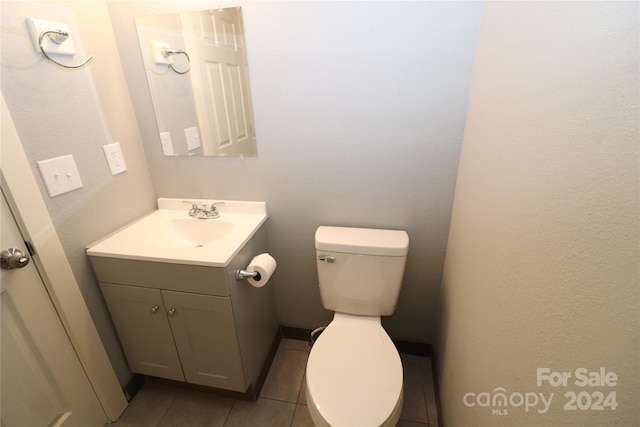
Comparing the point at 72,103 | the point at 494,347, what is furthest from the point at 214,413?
the point at 72,103

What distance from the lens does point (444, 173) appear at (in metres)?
1.23

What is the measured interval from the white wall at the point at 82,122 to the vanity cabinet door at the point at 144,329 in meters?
0.06

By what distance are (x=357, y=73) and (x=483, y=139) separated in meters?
0.55

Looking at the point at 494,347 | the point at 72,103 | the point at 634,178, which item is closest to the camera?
the point at 634,178

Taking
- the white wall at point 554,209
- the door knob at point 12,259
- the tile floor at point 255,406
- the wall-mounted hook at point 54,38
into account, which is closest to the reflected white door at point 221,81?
the wall-mounted hook at point 54,38

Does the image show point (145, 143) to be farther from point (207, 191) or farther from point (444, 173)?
point (444, 173)

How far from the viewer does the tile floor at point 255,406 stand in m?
1.34

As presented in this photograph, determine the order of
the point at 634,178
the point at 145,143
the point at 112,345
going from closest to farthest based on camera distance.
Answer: the point at 634,178 < the point at 112,345 < the point at 145,143

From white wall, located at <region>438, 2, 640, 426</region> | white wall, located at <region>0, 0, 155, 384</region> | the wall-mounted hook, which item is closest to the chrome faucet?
white wall, located at <region>0, 0, 155, 384</region>

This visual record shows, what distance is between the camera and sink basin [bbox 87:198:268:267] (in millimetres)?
1104

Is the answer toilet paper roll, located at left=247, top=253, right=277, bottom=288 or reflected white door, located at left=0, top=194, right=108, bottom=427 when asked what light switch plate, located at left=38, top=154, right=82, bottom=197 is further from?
toilet paper roll, located at left=247, top=253, right=277, bottom=288

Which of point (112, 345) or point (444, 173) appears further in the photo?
point (112, 345)

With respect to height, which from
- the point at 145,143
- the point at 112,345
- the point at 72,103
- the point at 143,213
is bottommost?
the point at 112,345

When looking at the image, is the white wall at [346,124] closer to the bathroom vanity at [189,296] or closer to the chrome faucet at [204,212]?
the chrome faucet at [204,212]
